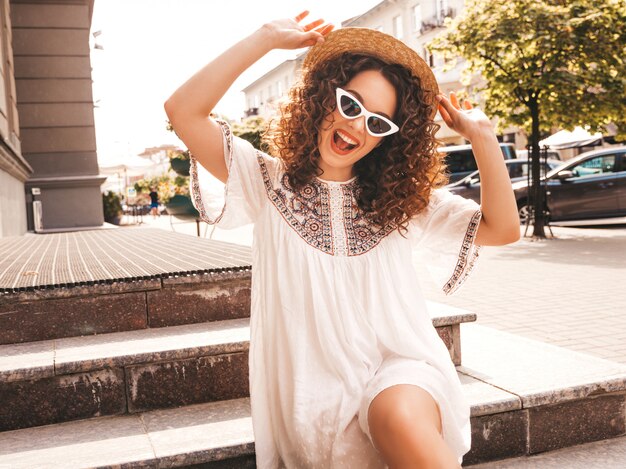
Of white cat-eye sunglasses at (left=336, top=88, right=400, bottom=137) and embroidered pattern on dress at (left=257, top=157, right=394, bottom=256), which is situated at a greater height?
white cat-eye sunglasses at (left=336, top=88, right=400, bottom=137)

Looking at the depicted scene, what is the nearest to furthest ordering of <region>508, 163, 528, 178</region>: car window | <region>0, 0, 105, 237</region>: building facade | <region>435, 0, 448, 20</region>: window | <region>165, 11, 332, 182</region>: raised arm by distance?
<region>165, 11, 332, 182</region>: raised arm → <region>0, 0, 105, 237</region>: building facade → <region>508, 163, 528, 178</region>: car window → <region>435, 0, 448, 20</region>: window

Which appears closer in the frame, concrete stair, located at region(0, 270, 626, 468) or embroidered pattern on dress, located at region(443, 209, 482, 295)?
embroidered pattern on dress, located at region(443, 209, 482, 295)

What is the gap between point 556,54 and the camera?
40.8 ft

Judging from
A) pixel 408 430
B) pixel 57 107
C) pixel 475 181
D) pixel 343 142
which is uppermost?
pixel 57 107

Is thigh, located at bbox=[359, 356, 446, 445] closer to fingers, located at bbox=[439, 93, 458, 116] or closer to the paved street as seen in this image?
the paved street

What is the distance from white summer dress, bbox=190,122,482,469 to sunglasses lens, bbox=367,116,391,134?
265 mm

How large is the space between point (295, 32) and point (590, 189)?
14117mm

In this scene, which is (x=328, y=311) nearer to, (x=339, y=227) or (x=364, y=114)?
(x=339, y=227)

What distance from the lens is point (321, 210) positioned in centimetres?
229

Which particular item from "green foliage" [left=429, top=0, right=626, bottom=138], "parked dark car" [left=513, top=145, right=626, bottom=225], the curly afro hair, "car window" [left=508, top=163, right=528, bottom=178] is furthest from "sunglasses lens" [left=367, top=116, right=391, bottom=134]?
"car window" [left=508, top=163, right=528, bottom=178]

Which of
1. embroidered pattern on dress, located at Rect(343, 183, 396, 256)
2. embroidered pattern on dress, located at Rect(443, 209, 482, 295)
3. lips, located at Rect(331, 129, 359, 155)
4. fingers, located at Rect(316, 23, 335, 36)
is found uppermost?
fingers, located at Rect(316, 23, 335, 36)

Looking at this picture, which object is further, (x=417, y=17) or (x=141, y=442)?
(x=417, y=17)

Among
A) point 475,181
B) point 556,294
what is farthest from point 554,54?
point 556,294

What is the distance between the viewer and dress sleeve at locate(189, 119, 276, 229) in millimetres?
2240
